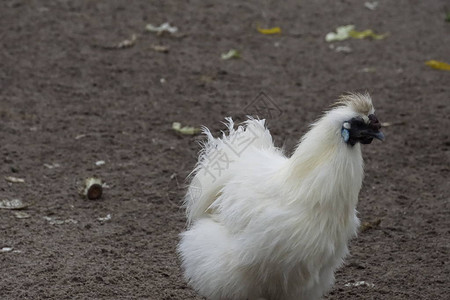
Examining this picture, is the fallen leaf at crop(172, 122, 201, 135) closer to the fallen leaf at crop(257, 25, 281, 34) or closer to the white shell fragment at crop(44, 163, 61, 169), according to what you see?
the white shell fragment at crop(44, 163, 61, 169)

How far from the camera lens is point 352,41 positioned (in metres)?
10.2

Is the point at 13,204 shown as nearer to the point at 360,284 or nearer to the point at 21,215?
the point at 21,215

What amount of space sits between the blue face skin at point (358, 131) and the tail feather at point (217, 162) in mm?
886

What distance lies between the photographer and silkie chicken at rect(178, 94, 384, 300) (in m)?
4.11

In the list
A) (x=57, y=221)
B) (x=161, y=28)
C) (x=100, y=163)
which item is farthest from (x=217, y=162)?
(x=161, y=28)

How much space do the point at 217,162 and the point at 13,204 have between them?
200 cm

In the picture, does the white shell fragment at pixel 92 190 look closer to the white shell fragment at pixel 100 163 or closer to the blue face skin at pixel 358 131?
the white shell fragment at pixel 100 163

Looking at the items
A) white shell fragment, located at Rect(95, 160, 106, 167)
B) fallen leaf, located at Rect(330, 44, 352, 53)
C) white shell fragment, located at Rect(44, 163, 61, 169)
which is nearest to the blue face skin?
white shell fragment, located at Rect(95, 160, 106, 167)

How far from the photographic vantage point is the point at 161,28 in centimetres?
1030

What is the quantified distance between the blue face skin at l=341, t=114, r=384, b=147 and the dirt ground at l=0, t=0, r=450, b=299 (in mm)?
1344

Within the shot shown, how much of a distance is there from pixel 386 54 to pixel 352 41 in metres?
0.62

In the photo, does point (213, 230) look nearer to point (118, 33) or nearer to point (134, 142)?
point (134, 142)

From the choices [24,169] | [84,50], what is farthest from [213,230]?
[84,50]

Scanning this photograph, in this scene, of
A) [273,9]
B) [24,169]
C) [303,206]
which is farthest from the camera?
[273,9]
